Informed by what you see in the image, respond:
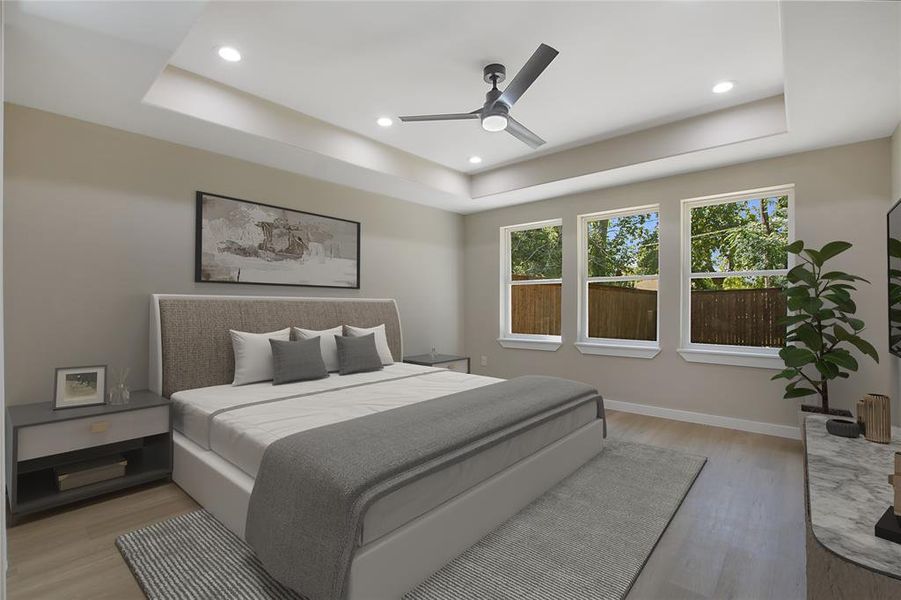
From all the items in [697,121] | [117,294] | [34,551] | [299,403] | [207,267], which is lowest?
[34,551]

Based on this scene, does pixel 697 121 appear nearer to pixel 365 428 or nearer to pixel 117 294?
pixel 365 428

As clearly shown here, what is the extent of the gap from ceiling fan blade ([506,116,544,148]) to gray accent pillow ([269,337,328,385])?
2230mm

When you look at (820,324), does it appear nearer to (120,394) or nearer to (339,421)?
(339,421)

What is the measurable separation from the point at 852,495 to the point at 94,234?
4406 mm

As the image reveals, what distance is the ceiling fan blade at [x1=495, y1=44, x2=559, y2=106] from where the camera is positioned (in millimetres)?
2227

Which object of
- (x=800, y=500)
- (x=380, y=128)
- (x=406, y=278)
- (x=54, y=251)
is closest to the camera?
(x=800, y=500)

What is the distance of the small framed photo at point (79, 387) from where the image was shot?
2.57 meters

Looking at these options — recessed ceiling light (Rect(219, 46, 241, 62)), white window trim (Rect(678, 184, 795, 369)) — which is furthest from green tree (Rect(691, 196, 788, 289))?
recessed ceiling light (Rect(219, 46, 241, 62))

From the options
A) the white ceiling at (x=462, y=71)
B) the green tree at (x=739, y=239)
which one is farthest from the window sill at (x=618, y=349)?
the white ceiling at (x=462, y=71)

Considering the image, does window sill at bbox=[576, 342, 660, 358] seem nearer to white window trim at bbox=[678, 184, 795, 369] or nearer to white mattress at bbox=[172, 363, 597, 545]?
white window trim at bbox=[678, 184, 795, 369]

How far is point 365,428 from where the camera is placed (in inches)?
79.7

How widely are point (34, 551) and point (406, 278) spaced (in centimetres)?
383

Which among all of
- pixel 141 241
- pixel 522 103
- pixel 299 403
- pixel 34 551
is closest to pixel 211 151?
pixel 141 241

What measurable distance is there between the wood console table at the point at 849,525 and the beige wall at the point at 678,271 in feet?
5.94
